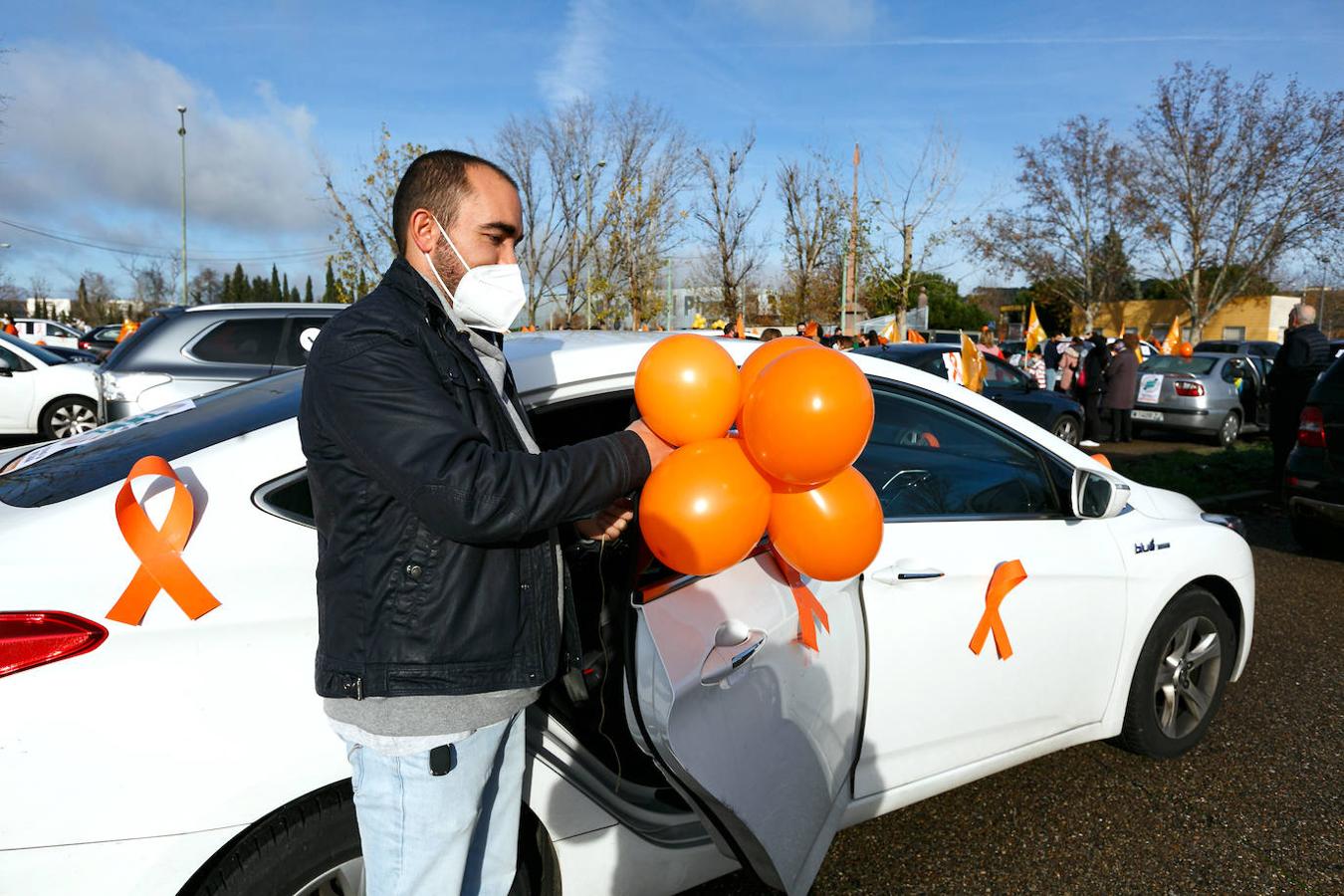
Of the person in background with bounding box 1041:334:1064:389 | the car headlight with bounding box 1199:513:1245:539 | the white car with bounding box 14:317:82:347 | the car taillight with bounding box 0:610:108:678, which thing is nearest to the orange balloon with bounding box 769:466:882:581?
the car taillight with bounding box 0:610:108:678

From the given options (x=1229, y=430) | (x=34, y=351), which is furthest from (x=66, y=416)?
(x=1229, y=430)

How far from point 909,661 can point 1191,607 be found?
154cm

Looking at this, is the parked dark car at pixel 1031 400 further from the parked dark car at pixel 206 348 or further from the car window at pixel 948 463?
the car window at pixel 948 463

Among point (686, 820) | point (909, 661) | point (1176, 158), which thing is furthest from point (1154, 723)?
point (1176, 158)

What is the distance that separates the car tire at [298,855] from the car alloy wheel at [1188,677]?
2.91 metres

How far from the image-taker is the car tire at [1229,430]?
14042 millimetres

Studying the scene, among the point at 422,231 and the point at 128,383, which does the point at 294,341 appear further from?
the point at 422,231

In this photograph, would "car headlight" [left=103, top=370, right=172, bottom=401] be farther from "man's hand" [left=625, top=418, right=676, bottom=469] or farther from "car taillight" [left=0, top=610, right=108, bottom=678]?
"man's hand" [left=625, top=418, right=676, bottom=469]

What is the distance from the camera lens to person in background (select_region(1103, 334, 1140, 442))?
43.4 ft

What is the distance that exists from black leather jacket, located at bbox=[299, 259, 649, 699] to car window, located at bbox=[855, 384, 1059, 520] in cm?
154

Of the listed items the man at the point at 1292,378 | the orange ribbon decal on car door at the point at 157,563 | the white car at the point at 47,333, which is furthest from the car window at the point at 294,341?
the white car at the point at 47,333

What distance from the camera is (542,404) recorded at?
2307 mm

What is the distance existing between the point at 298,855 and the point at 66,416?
1243 cm

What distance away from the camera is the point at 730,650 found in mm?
1975
